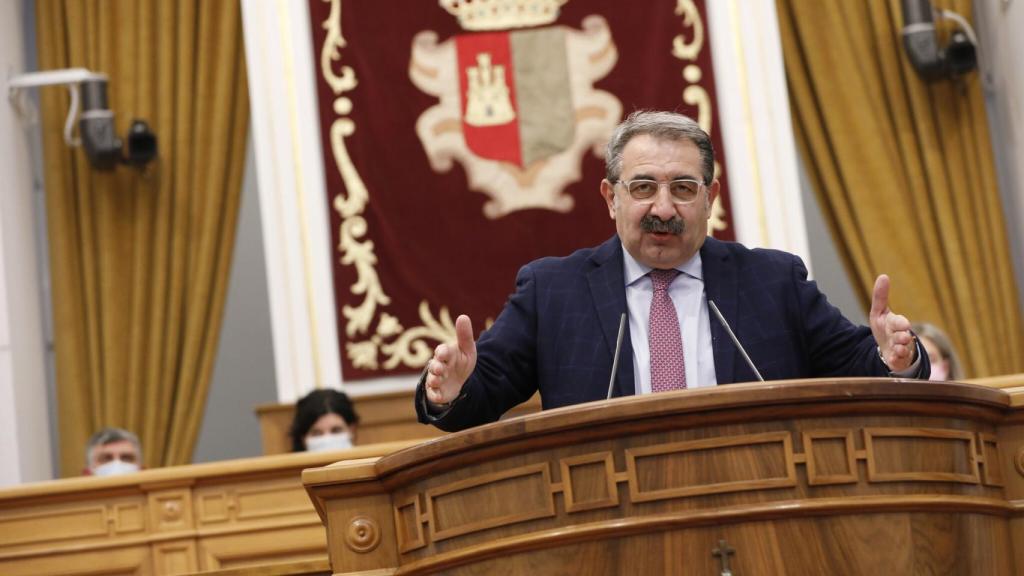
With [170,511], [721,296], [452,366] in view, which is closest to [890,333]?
[721,296]

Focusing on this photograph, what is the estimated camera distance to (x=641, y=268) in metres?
2.96

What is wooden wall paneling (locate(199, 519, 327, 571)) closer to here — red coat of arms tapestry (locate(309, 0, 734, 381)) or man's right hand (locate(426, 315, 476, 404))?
red coat of arms tapestry (locate(309, 0, 734, 381))

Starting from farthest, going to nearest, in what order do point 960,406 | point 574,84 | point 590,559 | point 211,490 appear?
point 574,84, point 211,490, point 960,406, point 590,559

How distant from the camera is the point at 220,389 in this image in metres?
8.06

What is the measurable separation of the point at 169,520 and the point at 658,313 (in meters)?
2.62

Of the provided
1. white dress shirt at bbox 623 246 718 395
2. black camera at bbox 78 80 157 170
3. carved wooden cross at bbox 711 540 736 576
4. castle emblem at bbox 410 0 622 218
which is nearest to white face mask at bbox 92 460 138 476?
black camera at bbox 78 80 157 170

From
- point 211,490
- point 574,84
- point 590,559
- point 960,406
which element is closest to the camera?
point 590,559

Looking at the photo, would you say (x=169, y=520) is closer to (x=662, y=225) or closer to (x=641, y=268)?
(x=641, y=268)

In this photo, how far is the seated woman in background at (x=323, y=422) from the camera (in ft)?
18.3

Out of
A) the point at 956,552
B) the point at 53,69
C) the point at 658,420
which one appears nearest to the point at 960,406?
the point at 956,552

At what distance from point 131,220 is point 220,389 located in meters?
1.50

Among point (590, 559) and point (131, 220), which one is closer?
point (590, 559)

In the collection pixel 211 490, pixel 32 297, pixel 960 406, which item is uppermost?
pixel 32 297

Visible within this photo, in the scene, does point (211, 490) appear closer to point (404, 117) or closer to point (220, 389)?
point (404, 117)
